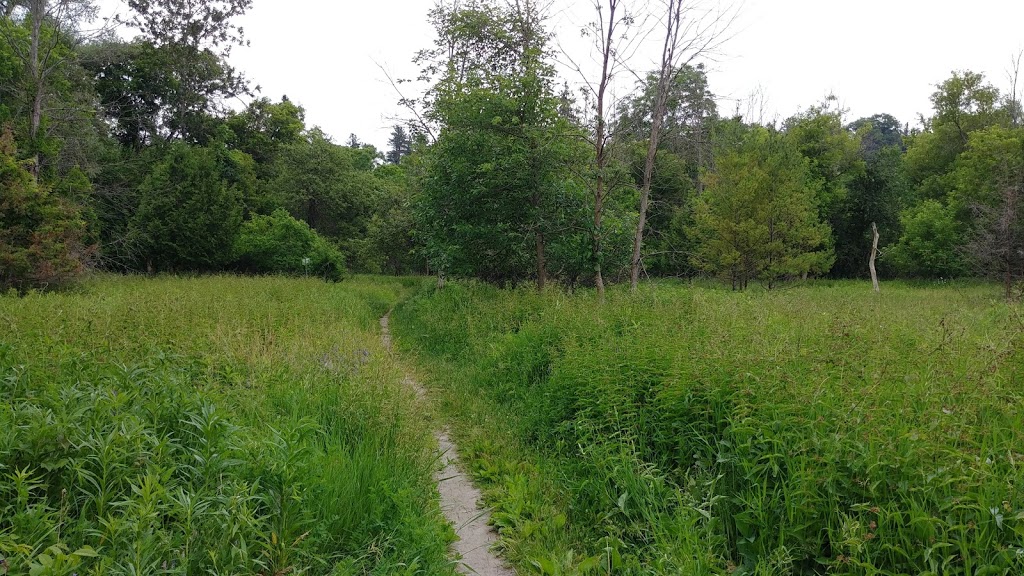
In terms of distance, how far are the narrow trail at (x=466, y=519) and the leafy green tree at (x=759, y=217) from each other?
17880 millimetres

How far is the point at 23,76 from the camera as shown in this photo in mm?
18203

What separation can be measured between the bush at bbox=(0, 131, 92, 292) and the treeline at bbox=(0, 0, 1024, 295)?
0.22 feet

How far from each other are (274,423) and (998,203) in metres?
31.8

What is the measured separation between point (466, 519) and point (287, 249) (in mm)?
27797

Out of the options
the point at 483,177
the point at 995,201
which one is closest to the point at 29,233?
the point at 483,177

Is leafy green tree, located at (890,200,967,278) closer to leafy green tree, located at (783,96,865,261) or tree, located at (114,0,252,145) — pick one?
leafy green tree, located at (783,96,865,261)

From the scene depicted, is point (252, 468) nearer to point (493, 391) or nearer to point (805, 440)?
point (805, 440)

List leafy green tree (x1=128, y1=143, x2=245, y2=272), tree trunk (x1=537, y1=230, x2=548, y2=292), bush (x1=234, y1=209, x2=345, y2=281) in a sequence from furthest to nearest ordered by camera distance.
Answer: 1. bush (x1=234, y1=209, x2=345, y2=281)
2. leafy green tree (x1=128, y1=143, x2=245, y2=272)
3. tree trunk (x1=537, y1=230, x2=548, y2=292)

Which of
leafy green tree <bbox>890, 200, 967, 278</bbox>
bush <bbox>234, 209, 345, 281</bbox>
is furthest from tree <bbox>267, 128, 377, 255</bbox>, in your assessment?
leafy green tree <bbox>890, 200, 967, 278</bbox>

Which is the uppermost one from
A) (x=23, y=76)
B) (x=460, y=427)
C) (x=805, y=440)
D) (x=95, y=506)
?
(x=23, y=76)

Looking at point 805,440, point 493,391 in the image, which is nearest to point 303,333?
point 493,391

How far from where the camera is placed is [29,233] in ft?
45.3

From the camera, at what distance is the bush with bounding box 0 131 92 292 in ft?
42.7

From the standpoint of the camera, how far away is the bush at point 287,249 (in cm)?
2888
